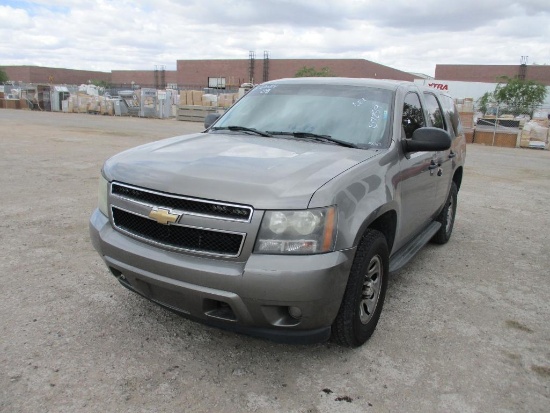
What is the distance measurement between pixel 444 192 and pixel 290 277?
303cm

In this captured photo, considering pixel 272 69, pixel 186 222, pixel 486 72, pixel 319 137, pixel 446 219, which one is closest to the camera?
pixel 186 222

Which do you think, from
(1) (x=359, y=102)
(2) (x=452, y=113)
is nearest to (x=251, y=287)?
(1) (x=359, y=102)

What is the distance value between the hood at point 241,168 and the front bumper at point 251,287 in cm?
34

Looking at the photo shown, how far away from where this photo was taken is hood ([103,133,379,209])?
8.27 feet

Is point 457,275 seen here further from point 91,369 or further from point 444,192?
point 91,369

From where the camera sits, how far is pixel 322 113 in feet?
12.4

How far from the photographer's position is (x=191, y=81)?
81.0 metres

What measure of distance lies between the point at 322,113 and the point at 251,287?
6.09 ft

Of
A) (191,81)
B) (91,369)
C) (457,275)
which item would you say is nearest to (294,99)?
(457,275)

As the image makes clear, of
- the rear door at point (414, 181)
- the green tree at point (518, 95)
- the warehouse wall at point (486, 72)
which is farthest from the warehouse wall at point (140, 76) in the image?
the rear door at point (414, 181)

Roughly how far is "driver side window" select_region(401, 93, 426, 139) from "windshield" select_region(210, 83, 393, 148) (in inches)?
8.2

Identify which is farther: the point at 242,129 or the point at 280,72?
the point at 280,72

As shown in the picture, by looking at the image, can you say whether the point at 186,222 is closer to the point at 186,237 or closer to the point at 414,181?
the point at 186,237

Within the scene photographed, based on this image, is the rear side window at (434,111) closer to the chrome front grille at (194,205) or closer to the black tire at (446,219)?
the black tire at (446,219)
